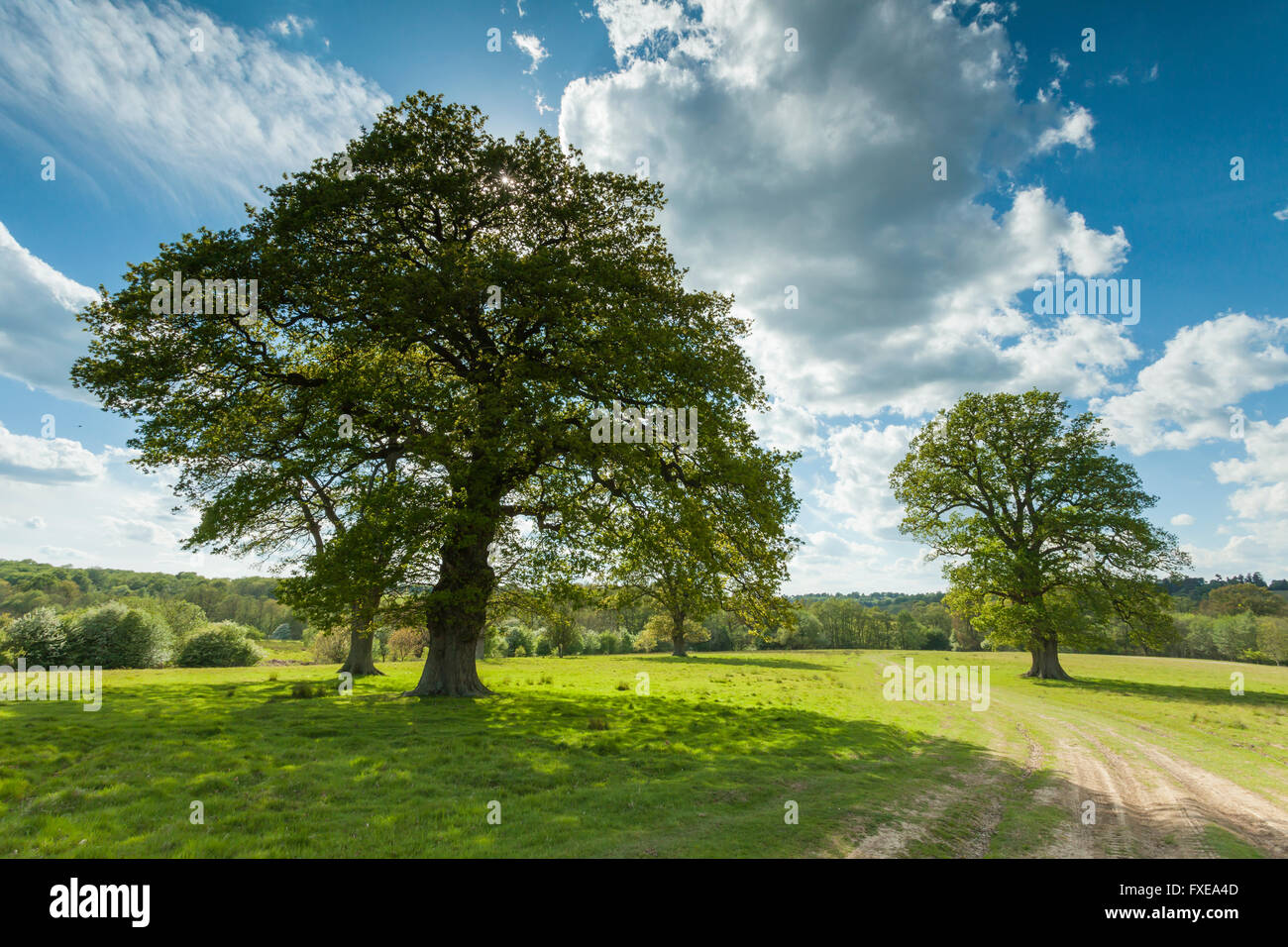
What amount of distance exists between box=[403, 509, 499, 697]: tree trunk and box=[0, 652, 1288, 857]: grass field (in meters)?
1.42

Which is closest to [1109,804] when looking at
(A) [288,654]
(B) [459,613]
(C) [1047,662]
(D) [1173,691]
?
(B) [459,613]

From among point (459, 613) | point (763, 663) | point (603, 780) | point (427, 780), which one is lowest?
point (763, 663)

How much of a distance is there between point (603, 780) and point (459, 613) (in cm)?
1029

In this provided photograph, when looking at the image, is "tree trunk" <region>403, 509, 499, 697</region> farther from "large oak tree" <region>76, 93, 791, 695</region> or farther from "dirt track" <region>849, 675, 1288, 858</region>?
"dirt track" <region>849, 675, 1288, 858</region>

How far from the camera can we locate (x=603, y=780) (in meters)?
10.6

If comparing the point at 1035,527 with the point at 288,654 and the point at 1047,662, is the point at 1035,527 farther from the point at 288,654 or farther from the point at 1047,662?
the point at 288,654

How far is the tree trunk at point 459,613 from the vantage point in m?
17.9

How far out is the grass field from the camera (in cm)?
732

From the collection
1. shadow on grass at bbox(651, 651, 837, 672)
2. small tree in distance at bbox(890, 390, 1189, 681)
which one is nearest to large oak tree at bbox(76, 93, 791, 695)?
small tree in distance at bbox(890, 390, 1189, 681)

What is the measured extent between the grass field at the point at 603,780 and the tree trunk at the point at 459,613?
1422mm

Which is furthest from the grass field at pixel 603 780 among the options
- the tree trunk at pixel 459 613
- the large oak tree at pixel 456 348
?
the large oak tree at pixel 456 348

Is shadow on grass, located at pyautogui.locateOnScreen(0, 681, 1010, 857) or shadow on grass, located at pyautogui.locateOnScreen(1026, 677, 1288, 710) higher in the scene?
shadow on grass, located at pyautogui.locateOnScreen(0, 681, 1010, 857)
